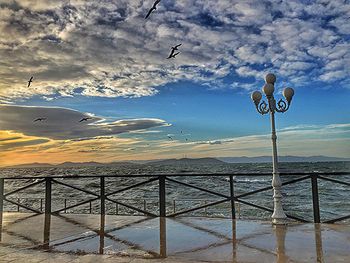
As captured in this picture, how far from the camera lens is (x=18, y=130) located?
52.1 feet

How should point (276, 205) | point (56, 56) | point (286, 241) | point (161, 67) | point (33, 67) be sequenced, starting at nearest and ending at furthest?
point (286, 241) → point (276, 205) → point (56, 56) → point (33, 67) → point (161, 67)

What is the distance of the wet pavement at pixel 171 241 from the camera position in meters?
4.14

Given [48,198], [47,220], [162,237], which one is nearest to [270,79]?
A: [162,237]

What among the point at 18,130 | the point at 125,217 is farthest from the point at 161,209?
the point at 18,130

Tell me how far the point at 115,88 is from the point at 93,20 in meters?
4.06

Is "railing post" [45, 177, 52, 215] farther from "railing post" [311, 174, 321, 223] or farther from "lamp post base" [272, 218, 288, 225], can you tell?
"railing post" [311, 174, 321, 223]

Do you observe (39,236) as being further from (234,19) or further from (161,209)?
(234,19)

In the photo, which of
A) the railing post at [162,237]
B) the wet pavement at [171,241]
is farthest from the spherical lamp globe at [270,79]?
the railing post at [162,237]

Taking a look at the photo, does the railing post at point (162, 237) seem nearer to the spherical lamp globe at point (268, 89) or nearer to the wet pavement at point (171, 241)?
the wet pavement at point (171, 241)

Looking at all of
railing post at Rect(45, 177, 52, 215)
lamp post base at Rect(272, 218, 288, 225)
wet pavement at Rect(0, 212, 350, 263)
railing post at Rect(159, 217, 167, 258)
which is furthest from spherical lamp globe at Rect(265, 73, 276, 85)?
railing post at Rect(45, 177, 52, 215)

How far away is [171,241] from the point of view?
5.02 m

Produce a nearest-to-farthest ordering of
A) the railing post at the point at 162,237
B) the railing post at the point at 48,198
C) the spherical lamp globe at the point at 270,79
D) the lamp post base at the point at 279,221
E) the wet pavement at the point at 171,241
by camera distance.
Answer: the wet pavement at the point at 171,241 < the railing post at the point at 162,237 < the lamp post base at the point at 279,221 < the spherical lamp globe at the point at 270,79 < the railing post at the point at 48,198

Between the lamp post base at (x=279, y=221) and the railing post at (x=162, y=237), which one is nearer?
the railing post at (x=162, y=237)

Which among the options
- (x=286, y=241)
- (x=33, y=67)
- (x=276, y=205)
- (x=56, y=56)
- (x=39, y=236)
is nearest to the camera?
(x=286, y=241)
